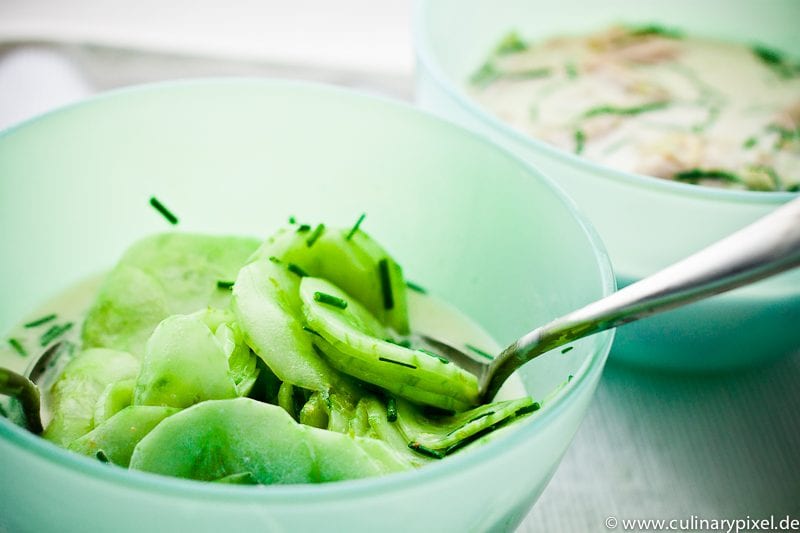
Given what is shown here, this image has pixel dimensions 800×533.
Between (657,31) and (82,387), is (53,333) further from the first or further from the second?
(657,31)

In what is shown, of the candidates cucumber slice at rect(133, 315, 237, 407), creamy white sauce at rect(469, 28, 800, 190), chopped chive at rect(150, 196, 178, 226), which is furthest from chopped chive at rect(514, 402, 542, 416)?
creamy white sauce at rect(469, 28, 800, 190)

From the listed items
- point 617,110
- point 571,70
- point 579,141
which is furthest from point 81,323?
point 571,70

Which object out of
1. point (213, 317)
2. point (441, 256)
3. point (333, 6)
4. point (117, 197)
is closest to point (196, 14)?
point (333, 6)

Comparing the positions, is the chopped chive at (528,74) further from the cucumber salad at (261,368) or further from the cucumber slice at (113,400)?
the cucumber slice at (113,400)

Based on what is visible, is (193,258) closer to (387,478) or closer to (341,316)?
(341,316)

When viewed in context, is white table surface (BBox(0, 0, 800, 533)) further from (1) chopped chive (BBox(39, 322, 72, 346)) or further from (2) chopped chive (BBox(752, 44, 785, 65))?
(2) chopped chive (BBox(752, 44, 785, 65))

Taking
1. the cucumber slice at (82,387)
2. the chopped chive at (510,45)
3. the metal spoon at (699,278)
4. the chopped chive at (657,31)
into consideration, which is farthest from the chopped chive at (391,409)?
the chopped chive at (657,31)
